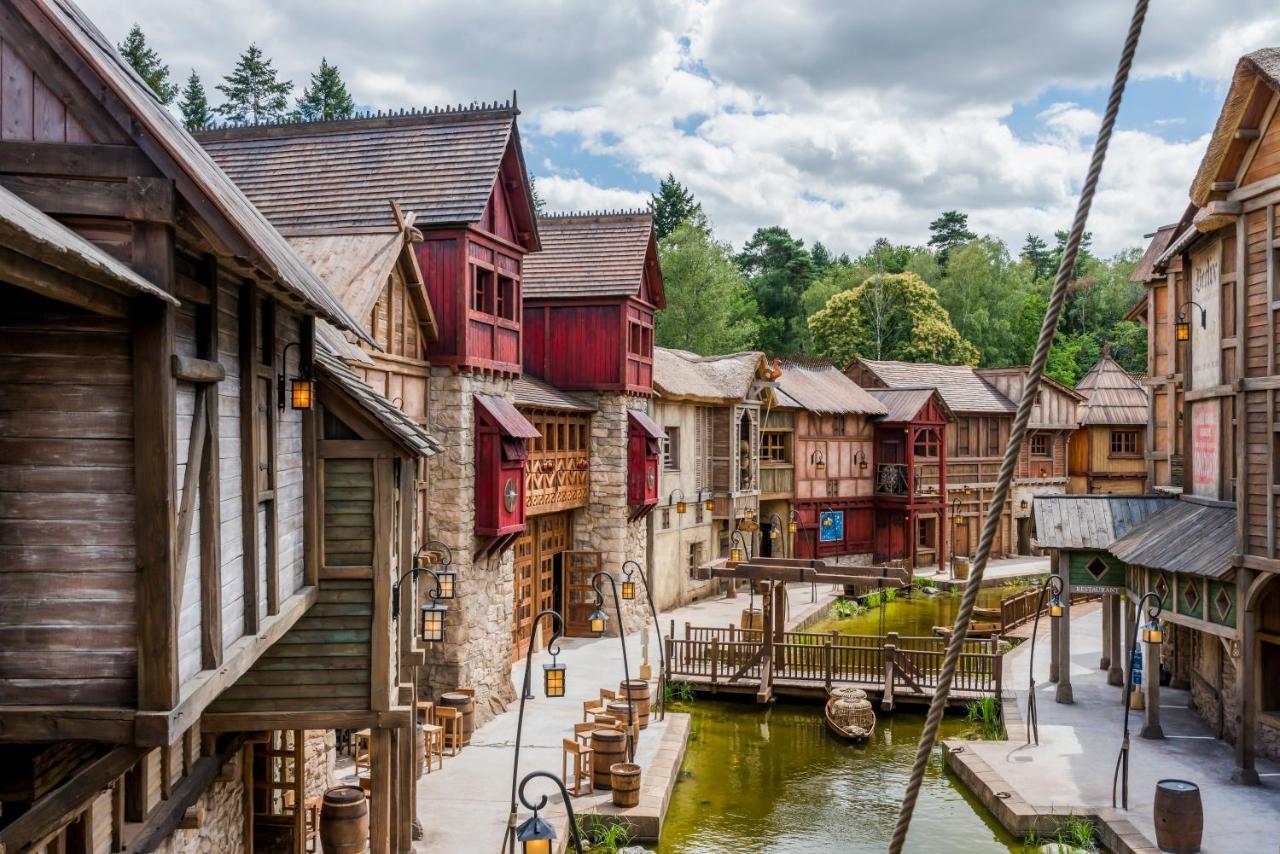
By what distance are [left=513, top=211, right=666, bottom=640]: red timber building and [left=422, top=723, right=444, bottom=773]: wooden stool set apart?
8.61 metres

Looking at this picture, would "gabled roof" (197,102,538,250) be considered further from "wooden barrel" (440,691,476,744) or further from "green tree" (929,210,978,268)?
"green tree" (929,210,978,268)

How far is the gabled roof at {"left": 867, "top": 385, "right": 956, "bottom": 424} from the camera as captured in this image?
4128cm

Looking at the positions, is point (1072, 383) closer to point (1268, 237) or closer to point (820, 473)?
point (820, 473)

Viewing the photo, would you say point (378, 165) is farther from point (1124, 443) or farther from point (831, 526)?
point (1124, 443)

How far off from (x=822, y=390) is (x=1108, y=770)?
25.3m

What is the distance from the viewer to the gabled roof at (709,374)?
3206 cm

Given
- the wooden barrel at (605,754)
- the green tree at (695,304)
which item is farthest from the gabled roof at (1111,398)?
the wooden barrel at (605,754)

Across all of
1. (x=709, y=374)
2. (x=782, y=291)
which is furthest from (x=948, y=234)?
(x=709, y=374)

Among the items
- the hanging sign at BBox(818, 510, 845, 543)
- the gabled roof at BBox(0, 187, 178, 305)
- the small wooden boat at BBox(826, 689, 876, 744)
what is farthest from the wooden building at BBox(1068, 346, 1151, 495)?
the gabled roof at BBox(0, 187, 178, 305)

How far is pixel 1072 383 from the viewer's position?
6072 cm

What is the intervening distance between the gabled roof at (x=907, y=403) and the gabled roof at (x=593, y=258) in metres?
15.6

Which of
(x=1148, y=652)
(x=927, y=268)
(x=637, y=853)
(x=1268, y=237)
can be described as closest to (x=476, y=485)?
(x=637, y=853)

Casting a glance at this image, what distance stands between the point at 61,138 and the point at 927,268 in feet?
229

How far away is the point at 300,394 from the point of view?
944 centimetres
